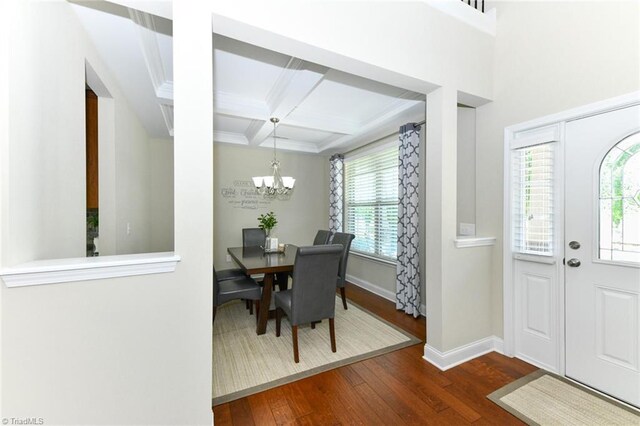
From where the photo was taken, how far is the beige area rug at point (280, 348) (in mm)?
2008

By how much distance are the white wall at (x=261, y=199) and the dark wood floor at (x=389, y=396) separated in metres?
3.08

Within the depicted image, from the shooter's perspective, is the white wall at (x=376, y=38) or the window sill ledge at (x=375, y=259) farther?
the window sill ledge at (x=375, y=259)

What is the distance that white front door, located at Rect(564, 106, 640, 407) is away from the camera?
5.60 ft

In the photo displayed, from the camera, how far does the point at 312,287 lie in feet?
7.66

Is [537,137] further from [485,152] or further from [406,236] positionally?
[406,236]

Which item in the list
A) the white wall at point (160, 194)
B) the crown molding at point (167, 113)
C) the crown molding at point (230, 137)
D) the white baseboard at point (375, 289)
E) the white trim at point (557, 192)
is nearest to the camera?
the white trim at point (557, 192)

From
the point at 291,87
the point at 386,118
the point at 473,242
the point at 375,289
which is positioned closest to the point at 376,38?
the point at 291,87

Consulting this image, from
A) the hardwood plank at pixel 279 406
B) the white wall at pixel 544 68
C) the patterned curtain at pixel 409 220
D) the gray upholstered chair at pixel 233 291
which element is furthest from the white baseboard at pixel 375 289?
the hardwood plank at pixel 279 406

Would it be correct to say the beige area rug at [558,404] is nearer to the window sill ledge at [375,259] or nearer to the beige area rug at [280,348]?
the beige area rug at [280,348]

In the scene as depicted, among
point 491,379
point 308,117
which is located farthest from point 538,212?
point 308,117

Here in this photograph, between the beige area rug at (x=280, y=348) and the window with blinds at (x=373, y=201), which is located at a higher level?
A: the window with blinds at (x=373, y=201)

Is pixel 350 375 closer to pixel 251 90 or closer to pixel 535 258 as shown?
pixel 535 258

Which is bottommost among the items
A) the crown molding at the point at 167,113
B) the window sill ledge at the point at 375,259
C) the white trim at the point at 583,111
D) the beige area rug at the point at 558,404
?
the beige area rug at the point at 558,404

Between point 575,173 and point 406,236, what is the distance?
172 cm
